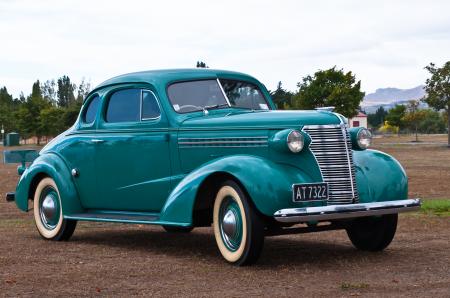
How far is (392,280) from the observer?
689 cm

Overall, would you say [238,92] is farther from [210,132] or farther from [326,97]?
[326,97]

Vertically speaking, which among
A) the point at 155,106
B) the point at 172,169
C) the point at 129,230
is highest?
the point at 155,106

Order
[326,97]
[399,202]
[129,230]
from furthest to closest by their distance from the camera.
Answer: [326,97] → [129,230] → [399,202]

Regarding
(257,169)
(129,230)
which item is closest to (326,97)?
(129,230)

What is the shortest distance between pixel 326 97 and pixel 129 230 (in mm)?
48412

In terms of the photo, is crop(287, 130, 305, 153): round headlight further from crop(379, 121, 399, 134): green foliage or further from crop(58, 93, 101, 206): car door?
crop(379, 121, 399, 134): green foliage

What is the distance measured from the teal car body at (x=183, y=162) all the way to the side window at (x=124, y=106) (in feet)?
0.21

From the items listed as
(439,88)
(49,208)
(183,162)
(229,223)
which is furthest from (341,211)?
(439,88)

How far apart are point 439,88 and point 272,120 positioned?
4972 cm

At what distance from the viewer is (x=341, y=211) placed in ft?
24.5

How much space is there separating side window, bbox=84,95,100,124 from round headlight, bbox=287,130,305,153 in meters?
3.41

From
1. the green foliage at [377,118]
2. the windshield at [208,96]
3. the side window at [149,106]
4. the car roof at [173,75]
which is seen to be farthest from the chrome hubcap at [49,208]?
the green foliage at [377,118]

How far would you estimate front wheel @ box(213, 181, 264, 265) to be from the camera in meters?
7.53

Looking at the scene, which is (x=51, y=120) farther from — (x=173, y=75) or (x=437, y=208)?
(x=173, y=75)
